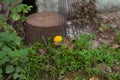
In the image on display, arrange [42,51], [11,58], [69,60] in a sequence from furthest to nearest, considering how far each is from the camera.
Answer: [42,51], [69,60], [11,58]

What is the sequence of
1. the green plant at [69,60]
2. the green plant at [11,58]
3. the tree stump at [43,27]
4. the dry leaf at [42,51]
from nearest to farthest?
the green plant at [11,58] → the green plant at [69,60] → the dry leaf at [42,51] → the tree stump at [43,27]

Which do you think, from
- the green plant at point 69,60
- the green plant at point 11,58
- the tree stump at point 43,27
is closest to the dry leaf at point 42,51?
the green plant at point 69,60

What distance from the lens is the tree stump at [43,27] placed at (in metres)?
4.32

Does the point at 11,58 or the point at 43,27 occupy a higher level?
the point at 43,27

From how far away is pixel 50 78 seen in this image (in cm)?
396

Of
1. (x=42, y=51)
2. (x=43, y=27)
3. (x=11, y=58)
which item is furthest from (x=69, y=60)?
(x=11, y=58)

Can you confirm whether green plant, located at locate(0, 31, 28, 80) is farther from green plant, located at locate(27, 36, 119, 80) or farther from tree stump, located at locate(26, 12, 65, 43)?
tree stump, located at locate(26, 12, 65, 43)

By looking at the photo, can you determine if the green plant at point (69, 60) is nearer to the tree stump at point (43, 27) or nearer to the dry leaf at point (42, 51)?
the dry leaf at point (42, 51)

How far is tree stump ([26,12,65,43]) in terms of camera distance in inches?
170

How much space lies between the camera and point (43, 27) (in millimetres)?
4289

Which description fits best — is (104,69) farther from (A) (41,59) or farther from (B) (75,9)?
(B) (75,9)

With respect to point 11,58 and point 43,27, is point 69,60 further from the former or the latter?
point 11,58

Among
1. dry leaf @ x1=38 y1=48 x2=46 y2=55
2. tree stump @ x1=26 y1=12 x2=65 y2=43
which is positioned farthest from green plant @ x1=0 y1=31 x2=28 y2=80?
tree stump @ x1=26 y1=12 x2=65 y2=43

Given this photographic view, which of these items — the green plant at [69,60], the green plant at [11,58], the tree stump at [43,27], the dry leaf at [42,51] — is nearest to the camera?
the green plant at [11,58]
